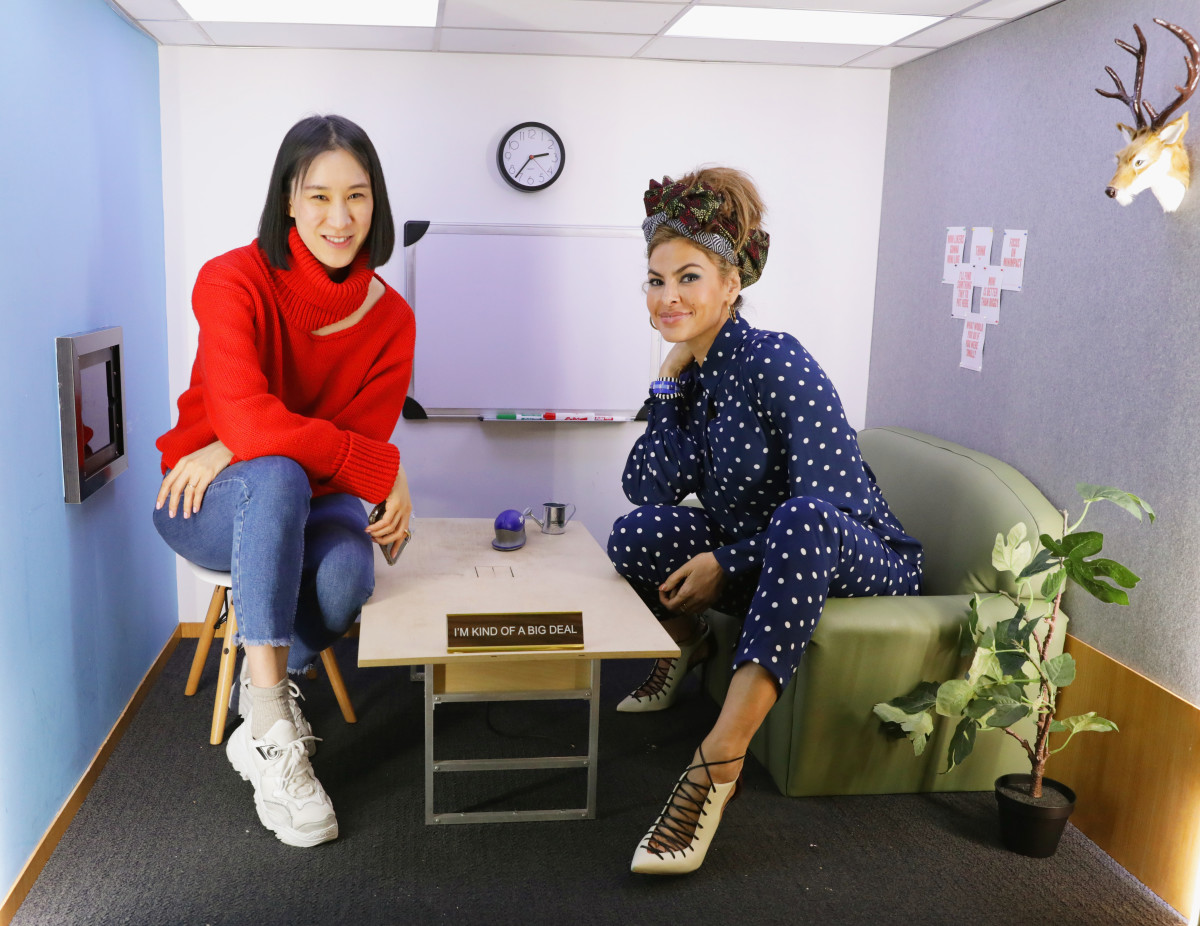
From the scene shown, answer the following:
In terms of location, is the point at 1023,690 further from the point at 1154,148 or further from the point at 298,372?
the point at 298,372

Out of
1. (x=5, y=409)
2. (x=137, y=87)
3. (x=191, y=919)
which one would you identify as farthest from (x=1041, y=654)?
(x=137, y=87)

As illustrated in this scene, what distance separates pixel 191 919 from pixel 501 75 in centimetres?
233

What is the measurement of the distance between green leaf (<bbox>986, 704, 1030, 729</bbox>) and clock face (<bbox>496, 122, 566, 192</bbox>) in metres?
1.95

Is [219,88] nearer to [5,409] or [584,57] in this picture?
[584,57]

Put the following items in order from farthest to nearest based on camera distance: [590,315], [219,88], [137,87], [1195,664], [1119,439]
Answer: [590,315]
[219,88]
[137,87]
[1119,439]
[1195,664]

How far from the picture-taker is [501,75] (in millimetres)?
2957

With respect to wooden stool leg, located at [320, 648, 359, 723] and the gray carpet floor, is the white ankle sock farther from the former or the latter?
wooden stool leg, located at [320, 648, 359, 723]

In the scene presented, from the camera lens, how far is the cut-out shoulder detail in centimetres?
219

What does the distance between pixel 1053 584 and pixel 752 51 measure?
1.79 metres

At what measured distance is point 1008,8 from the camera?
2396mm

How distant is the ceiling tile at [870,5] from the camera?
7.80 ft

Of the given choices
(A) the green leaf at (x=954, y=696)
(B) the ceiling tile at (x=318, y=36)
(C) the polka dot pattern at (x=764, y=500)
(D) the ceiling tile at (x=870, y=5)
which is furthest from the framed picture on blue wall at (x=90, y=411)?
(A) the green leaf at (x=954, y=696)

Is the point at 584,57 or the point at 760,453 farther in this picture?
the point at 584,57

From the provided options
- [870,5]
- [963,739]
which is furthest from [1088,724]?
[870,5]
